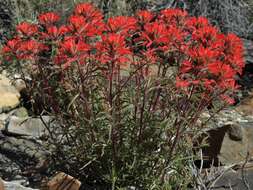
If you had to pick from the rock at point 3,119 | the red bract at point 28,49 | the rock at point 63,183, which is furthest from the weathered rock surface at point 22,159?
the red bract at point 28,49

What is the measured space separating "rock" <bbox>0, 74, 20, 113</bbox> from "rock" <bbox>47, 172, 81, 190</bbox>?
2.24 metres

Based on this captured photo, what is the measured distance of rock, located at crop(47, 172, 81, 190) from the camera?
338cm

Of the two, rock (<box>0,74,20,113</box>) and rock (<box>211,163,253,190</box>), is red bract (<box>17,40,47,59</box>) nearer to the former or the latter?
rock (<box>211,163,253,190</box>)

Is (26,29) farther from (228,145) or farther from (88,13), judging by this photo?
(228,145)

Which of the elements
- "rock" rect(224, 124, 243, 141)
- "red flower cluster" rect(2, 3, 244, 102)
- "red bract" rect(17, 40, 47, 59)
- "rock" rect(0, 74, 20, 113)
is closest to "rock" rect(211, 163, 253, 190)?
"rock" rect(224, 124, 243, 141)

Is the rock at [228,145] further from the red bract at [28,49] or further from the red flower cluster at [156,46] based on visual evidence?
the red bract at [28,49]

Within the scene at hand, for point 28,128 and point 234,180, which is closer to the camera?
point 234,180

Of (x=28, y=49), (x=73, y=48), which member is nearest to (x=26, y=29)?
(x=28, y=49)

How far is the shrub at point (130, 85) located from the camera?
293 centimetres

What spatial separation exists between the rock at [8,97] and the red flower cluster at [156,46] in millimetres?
2276

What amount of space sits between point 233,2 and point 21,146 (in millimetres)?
4776

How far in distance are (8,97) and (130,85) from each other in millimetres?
2425

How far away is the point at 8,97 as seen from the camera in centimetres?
559

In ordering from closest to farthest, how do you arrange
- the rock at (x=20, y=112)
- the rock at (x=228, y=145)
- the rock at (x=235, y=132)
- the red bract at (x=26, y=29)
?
the red bract at (x=26, y=29) → the rock at (x=228, y=145) → the rock at (x=235, y=132) → the rock at (x=20, y=112)
